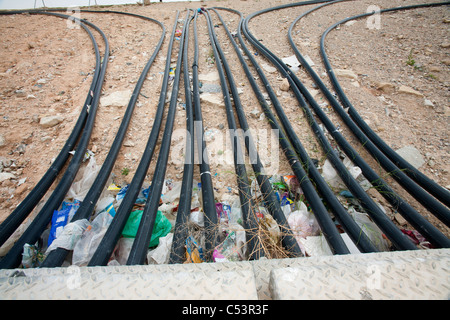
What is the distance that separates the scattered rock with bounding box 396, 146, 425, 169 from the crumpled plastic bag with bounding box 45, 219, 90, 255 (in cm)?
337

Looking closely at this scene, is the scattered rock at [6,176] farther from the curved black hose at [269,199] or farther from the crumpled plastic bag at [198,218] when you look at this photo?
the curved black hose at [269,199]

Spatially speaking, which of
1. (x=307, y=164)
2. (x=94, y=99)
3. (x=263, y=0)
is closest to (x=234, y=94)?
(x=307, y=164)

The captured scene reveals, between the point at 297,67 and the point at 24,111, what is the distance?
15.8ft

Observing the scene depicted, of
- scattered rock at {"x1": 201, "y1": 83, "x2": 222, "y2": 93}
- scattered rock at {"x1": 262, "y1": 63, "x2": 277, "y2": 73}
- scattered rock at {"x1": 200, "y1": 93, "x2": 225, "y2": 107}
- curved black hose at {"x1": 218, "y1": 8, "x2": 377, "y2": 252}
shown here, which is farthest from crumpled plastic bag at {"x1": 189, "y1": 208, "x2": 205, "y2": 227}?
scattered rock at {"x1": 262, "y1": 63, "x2": 277, "y2": 73}

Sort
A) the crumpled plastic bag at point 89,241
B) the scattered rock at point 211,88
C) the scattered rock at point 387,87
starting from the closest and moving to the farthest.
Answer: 1. the crumpled plastic bag at point 89,241
2. the scattered rock at point 387,87
3. the scattered rock at point 211,88

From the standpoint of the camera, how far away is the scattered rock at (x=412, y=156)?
2311mm

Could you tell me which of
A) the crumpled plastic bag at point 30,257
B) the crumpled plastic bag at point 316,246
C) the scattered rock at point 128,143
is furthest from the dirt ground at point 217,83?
the crumpled plastic bag at point 30,257

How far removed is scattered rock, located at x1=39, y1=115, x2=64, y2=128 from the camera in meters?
2.91

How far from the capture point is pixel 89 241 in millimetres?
1575

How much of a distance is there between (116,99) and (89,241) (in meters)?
2.50

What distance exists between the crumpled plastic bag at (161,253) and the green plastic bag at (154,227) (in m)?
0.08

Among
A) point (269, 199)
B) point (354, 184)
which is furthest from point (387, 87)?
point (269, 199)

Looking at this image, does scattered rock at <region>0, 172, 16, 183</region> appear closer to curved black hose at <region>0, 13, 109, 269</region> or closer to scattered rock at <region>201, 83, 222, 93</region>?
curved black hose at <region>0, 13, 109, 269</region>

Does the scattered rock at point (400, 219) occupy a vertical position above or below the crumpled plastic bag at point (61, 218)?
below
